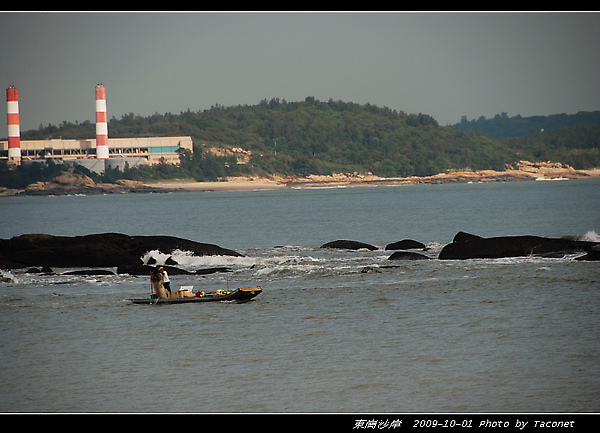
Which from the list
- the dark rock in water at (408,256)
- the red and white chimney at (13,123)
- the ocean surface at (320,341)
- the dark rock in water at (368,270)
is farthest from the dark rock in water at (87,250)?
the red and white chimney at (13,123)

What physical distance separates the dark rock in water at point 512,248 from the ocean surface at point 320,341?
4.11ft

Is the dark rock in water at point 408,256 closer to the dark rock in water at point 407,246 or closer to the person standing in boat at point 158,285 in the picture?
the dark rock in water at point 407,246

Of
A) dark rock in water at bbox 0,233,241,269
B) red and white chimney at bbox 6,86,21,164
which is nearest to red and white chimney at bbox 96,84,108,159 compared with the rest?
red and white chimney at bbox 6,86,21,164

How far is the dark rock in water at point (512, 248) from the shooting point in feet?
114

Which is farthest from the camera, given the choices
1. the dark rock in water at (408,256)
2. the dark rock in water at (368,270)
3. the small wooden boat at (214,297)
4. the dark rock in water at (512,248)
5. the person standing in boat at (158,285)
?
the dark rock in water at (408,256)

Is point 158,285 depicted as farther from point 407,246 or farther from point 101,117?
point 101,117

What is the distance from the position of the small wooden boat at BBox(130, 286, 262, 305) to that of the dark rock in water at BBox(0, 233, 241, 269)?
1132 centimetres

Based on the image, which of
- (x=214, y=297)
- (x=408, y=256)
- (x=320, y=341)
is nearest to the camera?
(x=320, y=341)

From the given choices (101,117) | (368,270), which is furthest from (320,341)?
(101,117)

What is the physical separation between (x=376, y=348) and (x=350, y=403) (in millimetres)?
4060

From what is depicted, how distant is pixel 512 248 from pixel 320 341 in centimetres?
1910

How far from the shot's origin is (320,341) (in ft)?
61.1

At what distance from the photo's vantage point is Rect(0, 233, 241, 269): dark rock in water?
120ft

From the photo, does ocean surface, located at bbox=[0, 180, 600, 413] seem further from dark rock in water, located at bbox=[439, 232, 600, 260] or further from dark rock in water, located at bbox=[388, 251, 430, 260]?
dark rock in water, located at bbox=[439, 232, 600, 260]
